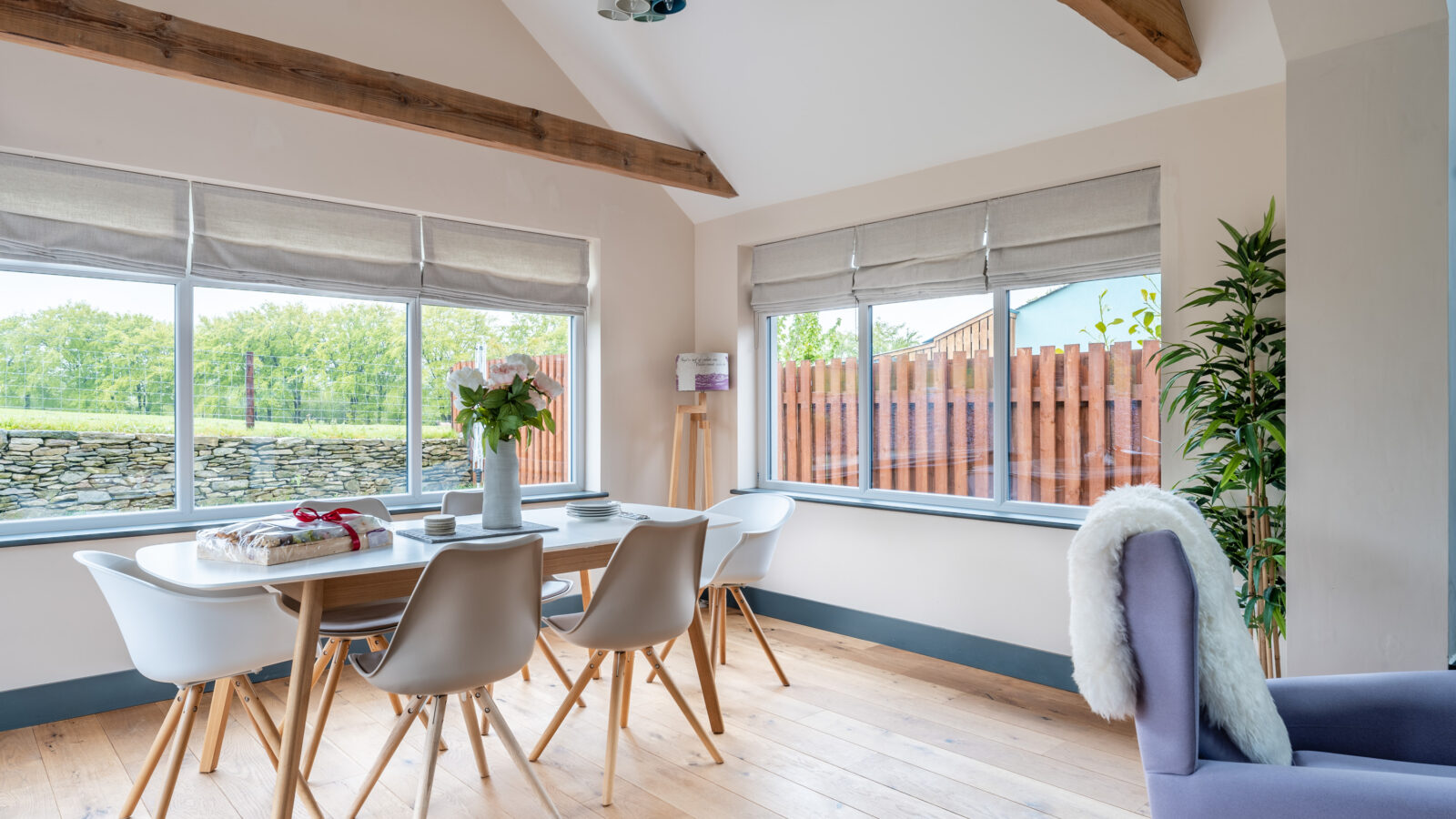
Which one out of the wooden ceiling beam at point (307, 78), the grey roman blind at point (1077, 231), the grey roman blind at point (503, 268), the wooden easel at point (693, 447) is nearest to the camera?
the wooden ceiling beam at point (307, 78)

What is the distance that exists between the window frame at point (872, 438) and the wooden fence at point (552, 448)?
1174mm

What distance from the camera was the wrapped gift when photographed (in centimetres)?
228

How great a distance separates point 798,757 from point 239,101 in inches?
142

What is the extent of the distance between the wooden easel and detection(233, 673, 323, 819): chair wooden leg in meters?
2.77

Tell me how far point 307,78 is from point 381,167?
2.52 ft

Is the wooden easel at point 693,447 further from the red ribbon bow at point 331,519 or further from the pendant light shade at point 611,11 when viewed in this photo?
the red ribbon bow at point 331,519

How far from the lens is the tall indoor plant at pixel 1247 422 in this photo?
2.76m

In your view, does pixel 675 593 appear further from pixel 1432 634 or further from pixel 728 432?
pixel 728 432

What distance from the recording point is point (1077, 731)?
3.16 metres

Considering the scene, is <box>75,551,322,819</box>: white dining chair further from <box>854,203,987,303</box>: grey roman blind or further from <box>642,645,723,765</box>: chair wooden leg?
<box>854,203,987,303</box>: grey roman blind

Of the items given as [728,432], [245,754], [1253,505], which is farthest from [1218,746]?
[728,432]

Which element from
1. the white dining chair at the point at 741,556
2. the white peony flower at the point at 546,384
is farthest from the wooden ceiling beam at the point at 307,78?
the white dining chair at the point at 741,556

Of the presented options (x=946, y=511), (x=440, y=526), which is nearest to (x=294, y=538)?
(x=440, y=526)

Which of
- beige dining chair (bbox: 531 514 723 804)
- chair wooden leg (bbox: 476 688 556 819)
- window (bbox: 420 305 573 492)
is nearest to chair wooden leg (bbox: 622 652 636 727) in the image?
beige dining chair (bbox: 531 514 723 804)
